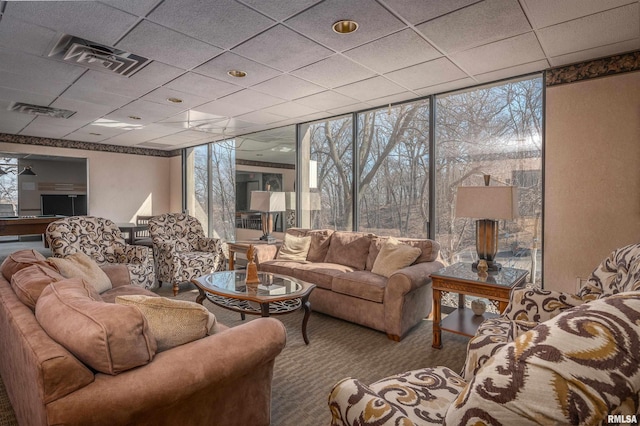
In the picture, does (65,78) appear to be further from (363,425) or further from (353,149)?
(363,425)

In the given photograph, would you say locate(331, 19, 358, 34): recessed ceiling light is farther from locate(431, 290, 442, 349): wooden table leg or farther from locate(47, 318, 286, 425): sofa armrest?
locate(431, 290, 442, 349): wooden table leg

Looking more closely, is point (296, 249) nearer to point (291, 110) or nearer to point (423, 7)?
point (291, 110)

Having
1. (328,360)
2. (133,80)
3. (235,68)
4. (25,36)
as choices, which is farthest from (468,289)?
(25,36)

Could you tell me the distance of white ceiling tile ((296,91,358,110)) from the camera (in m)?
3.98

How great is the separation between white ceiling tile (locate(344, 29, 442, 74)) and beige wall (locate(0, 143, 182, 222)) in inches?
249

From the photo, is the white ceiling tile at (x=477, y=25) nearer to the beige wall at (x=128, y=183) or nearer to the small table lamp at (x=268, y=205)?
the small table lamp at (x=268, y=205)

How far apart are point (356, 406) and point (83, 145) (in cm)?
801

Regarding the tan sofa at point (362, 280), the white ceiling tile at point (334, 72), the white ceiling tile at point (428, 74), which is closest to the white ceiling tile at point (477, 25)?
the white ceiling tile at point (428, 74)

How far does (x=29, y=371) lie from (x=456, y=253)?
12.3ft

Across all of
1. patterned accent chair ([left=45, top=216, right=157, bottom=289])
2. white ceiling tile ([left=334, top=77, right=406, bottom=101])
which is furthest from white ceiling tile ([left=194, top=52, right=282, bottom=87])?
patterned accent chair ([left=45, top=216, right=157, bottom=289])

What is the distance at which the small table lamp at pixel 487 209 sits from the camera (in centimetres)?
285

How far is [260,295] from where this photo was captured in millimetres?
2834

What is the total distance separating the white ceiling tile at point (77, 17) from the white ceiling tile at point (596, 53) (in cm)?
332

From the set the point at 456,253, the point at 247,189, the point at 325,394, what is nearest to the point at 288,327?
the point at 325,394
